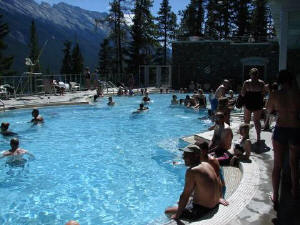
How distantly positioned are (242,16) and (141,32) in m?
11.4

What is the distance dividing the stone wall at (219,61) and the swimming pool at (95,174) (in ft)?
46.9

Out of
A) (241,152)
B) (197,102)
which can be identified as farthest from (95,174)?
(197,102)

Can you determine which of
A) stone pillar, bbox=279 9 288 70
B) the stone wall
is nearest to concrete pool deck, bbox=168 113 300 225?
stone pillar, bbox=279 9 288 70

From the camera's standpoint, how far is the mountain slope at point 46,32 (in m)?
98.6

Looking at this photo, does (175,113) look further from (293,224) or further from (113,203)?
(293,224)

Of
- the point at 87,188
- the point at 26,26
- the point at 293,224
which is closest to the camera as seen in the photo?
the point at 293,224

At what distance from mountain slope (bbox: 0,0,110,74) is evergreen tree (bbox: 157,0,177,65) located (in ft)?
118

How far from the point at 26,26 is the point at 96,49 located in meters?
36.3

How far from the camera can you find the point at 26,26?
378 feet

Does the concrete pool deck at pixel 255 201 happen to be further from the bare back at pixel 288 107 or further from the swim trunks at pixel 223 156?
the bare back at pixel 288 107

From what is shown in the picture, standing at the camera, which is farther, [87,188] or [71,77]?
[71,77]

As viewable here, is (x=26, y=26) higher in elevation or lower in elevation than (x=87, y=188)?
higher

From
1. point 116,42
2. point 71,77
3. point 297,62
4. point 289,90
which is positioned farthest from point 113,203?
point 116,42

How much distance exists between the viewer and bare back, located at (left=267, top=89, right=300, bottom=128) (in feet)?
11.4
